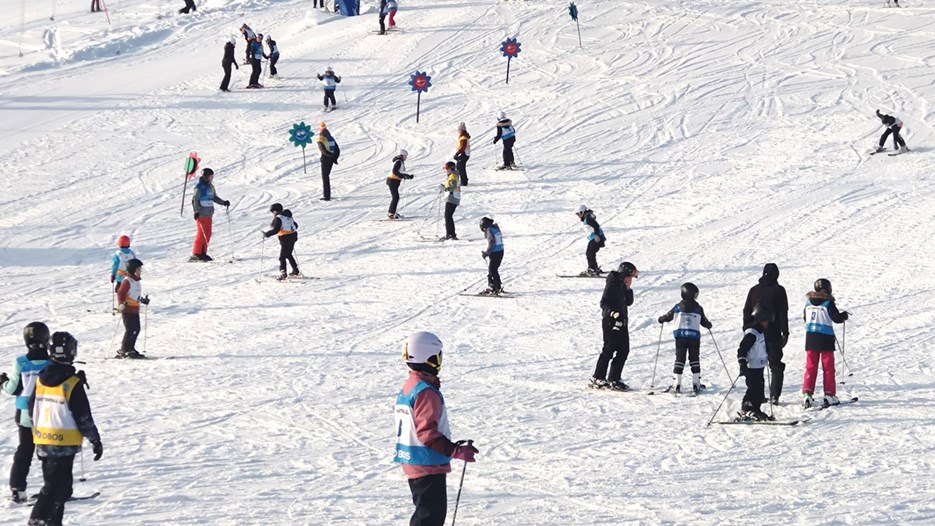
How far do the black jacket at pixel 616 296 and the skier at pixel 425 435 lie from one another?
5.86 meters

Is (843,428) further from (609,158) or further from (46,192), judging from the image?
(46,192)

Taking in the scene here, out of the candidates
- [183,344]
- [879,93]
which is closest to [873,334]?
[183,344]

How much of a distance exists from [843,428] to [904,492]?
1.93 m

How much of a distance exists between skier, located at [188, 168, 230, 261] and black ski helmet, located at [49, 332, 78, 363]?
1137cm

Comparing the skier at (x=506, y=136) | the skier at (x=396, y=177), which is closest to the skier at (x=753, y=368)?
the skier at (x=396, y=177)

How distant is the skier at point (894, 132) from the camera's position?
78.8 feet

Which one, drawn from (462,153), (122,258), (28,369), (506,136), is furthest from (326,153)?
(28,369)

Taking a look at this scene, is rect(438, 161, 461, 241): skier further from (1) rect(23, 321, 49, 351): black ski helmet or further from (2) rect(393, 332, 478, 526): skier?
(2) rect(393, 332, 478, 526): skier

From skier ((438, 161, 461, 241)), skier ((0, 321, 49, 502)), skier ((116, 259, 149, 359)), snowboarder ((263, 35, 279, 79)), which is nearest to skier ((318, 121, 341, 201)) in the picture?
skier ((438, 161, 461, 241))

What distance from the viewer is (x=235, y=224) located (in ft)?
70.9

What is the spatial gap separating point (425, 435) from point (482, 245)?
1318 cm

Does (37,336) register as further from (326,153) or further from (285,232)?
(326,153)

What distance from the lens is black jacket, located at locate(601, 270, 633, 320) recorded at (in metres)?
12.6

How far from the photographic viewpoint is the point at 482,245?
19922mm
